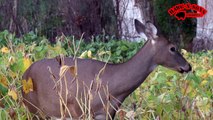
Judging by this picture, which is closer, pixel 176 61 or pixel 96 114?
pixel 96 114

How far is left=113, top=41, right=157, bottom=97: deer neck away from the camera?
5289mm

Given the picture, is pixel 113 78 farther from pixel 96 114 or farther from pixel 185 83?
pixel 185 83

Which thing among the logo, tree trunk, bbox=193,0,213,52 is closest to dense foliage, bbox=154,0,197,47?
the logo

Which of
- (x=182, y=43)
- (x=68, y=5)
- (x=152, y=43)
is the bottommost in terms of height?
(x=182, y=43)

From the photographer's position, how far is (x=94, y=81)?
502 cm

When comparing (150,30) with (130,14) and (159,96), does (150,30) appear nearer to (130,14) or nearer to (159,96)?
(159,96)

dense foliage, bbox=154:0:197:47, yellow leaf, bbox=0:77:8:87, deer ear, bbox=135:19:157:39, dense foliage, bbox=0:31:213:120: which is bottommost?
dense foliage, bbox=154:0:197:47

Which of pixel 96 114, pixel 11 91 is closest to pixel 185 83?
pixel 96 114

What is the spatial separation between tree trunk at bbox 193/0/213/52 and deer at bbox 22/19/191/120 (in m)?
7.89

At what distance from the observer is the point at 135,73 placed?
17.8 feet

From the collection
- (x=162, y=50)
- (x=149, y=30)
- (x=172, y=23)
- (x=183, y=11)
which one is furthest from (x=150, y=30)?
(x=172, y=23)

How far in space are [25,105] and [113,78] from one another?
0.68 meters

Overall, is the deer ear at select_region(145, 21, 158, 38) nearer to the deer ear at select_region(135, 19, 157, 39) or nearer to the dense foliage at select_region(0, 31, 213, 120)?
the deer ear at select_region(135, 19, 157, 39)

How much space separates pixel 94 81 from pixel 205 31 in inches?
342
